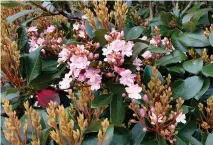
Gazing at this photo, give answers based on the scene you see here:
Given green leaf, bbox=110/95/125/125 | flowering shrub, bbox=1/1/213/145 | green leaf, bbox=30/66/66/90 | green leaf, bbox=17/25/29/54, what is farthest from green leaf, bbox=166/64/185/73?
green leaf, bbox=17/25/29/54

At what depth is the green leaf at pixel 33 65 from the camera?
1.28 meters

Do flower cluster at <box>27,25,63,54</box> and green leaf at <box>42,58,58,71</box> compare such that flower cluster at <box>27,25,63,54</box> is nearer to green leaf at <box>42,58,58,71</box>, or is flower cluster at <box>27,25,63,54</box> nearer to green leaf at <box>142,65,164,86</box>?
green leaf at <box>42,58,58,71</box>

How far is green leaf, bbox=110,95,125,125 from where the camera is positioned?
3.70 feet

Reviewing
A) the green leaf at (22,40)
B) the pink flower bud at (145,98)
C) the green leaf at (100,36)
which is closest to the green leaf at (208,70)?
the pink flower bud at (145,98)

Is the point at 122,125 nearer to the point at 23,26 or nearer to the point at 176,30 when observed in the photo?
the point at 176,30

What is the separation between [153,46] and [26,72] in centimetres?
46

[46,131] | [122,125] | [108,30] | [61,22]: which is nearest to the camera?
[46,131]

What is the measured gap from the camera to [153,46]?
1305mm

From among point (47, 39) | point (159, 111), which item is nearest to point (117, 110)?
point (159, 111)

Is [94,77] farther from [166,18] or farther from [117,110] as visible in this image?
[166,18]

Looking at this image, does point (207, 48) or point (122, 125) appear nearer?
point (122, 125)

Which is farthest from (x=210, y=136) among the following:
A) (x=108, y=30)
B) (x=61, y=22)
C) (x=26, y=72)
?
(x=61, y=22)

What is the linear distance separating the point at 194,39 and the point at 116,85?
358 millimetres

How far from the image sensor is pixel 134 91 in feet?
3.67
